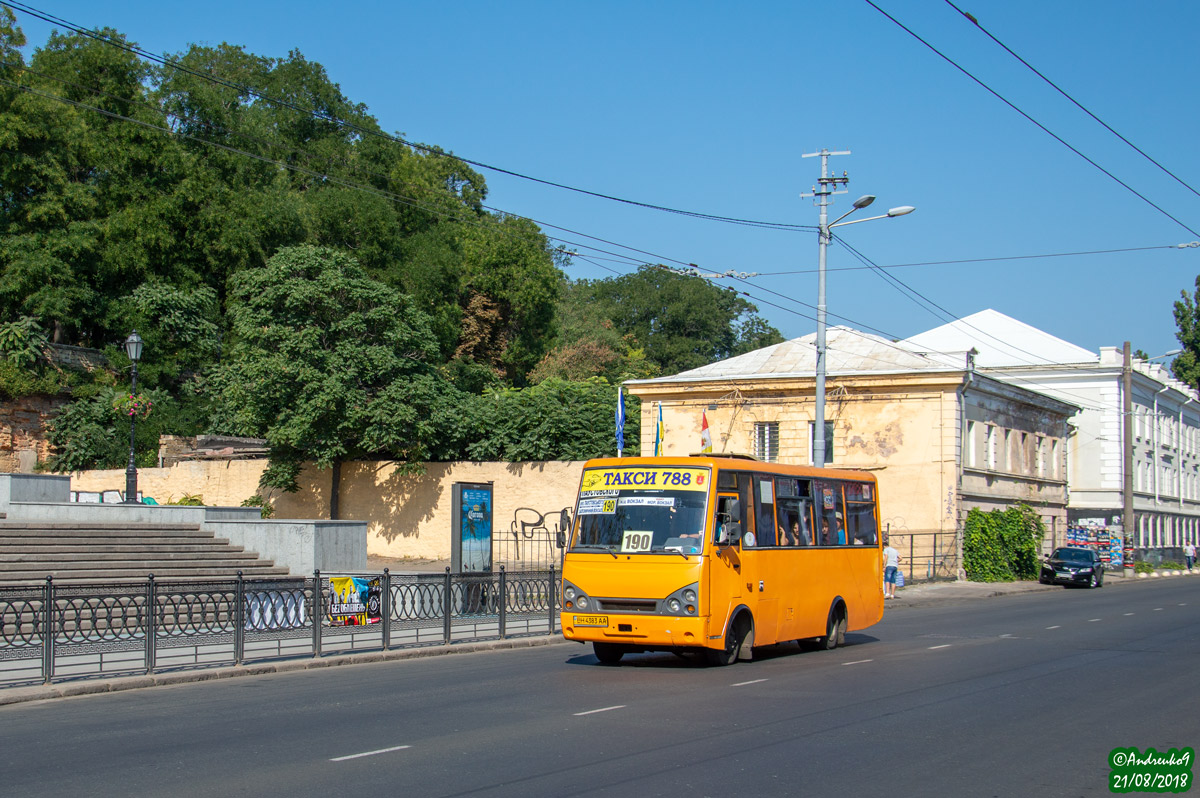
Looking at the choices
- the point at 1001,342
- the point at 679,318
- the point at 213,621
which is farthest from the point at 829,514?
the point at 679,318

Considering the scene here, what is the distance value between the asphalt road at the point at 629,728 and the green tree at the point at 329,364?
835 inches

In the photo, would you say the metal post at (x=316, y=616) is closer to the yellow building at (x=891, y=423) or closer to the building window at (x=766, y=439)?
the yellow building at (x=891, y=423)

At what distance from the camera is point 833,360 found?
4459 centimetres

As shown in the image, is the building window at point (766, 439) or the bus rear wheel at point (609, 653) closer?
the bus rear wheel at point (609, 653)

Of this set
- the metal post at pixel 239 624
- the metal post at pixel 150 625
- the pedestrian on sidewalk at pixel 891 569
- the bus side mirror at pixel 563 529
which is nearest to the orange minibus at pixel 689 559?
the bus side mirror at pixel 563 529

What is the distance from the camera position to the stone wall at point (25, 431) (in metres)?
43.9

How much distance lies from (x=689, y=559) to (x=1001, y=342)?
6226cm

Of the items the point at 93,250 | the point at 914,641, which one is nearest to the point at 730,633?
the point at 914,641

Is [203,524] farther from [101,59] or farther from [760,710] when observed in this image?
[101,59]

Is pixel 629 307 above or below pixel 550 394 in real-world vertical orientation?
above

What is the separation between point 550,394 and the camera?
40.1 metres

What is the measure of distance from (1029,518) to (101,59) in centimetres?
4331

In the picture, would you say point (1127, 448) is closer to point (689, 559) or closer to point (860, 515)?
point (860, 515)
